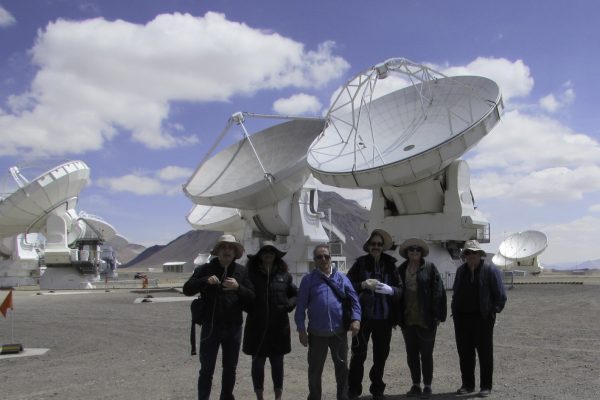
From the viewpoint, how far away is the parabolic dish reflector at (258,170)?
101ft

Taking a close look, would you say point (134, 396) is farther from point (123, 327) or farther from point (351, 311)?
point (123, 327)

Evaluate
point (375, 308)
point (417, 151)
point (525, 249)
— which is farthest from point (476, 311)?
point (525, 249)

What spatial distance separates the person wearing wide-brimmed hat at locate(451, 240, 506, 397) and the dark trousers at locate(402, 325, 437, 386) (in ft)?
1.48

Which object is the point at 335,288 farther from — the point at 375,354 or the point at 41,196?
the point at 41,196

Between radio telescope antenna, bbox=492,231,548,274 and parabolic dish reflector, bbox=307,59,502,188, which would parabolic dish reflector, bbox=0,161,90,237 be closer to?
parabolic dish reflector, bbox=307,59,502,188

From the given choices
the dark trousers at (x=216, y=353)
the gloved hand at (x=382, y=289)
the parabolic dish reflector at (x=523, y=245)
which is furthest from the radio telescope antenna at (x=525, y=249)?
the dark trousers at (x=216, y=353)

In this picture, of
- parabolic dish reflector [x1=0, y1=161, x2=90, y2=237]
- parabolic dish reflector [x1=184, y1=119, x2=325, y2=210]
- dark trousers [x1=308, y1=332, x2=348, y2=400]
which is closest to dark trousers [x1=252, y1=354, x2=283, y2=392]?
dark trousers [x1=308, y1=332, x2=348, y2=400]

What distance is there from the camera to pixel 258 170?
32.8m

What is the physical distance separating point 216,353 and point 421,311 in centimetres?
235

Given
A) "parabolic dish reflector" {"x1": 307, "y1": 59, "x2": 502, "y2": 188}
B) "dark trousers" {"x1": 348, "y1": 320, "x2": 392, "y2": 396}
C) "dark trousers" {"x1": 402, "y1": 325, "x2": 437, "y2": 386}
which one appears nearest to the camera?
"dark trousers" {"x1": 348, "y1": 320, "x2": 392, "y2": 396}

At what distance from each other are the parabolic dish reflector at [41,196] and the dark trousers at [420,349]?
108 feet

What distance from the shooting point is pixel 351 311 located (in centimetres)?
656

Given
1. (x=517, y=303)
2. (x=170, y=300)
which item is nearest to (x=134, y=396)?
(x=517, y=303)

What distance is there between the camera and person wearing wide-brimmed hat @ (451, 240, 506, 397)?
7.26 meters
